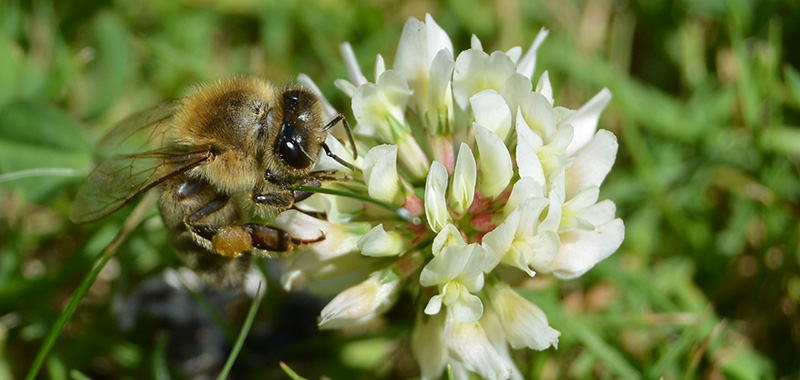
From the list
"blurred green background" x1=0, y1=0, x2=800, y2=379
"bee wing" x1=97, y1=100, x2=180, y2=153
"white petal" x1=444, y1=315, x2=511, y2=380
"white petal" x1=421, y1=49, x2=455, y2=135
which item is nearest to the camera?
"white petal" x1=444, y1=315, x2=511, y2=380

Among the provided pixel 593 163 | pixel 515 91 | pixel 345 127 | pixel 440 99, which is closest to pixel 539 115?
pixel 515 91

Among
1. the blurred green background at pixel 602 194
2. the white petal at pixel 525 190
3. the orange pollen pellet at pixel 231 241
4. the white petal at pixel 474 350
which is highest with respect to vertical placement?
the white petal at pixel 525 190

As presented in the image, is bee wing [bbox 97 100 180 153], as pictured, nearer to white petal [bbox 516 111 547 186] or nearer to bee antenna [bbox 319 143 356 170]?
bee antenna [bbox 319 143 356 170]

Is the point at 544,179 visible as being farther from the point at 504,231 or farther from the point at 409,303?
the point at 409,303

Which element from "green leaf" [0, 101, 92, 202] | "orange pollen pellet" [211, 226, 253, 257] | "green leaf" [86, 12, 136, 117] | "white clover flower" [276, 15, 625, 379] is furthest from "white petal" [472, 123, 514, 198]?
"green leaf" [86, 12, 136, 117]

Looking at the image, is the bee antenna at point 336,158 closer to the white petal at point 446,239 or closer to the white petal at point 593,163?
the white petal at point 446,239

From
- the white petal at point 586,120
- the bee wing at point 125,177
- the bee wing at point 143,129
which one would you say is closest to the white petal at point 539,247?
the white petal at point 586,120

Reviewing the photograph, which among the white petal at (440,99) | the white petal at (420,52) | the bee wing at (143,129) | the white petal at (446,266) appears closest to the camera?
the white petal at (446,266)
